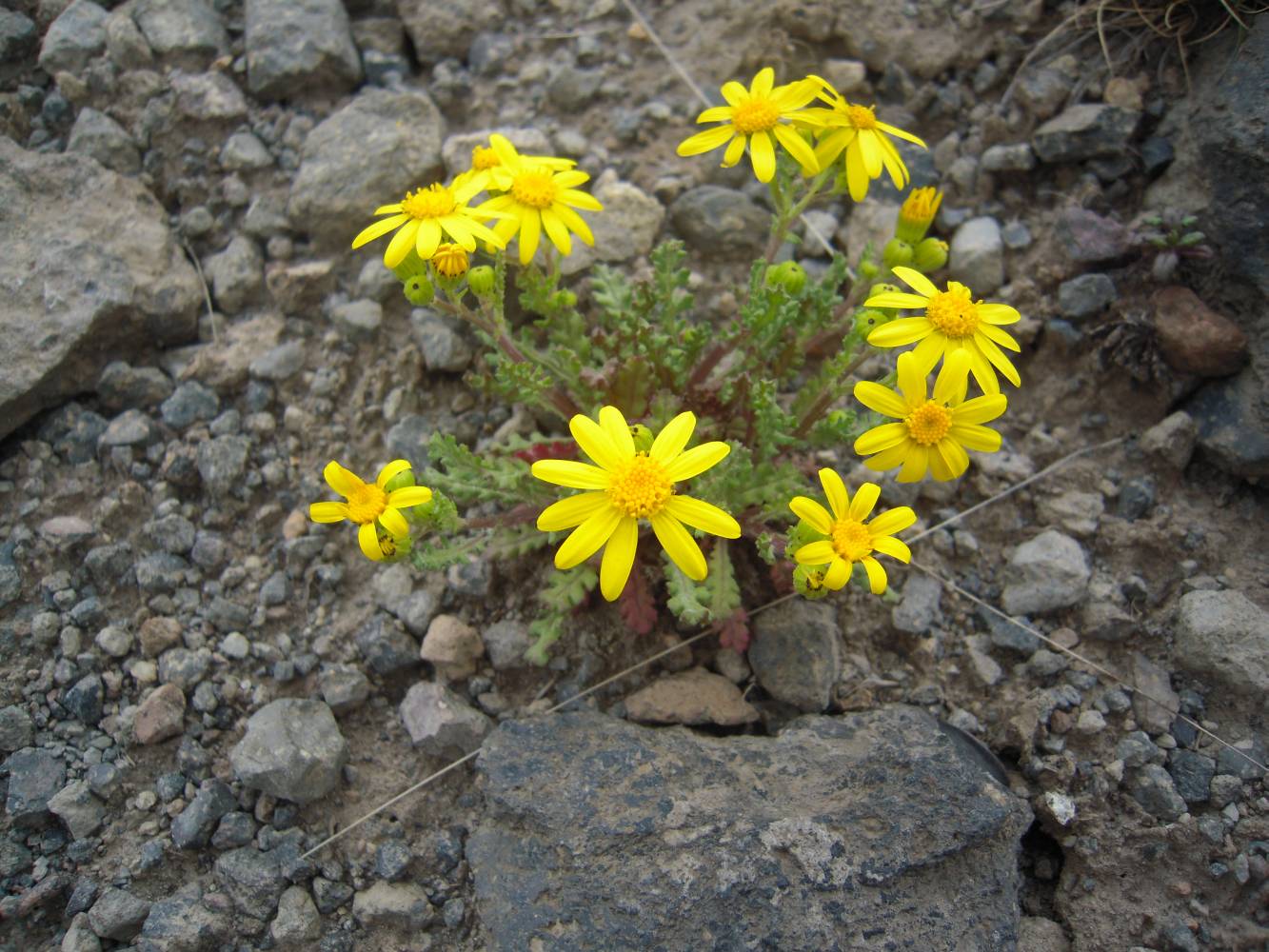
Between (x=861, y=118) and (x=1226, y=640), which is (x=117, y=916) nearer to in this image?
(x=861, y=118)

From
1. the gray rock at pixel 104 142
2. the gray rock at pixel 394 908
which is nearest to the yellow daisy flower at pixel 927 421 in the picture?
the gray rock at pixel 394 908

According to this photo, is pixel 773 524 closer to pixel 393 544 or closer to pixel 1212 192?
pixel 393 544

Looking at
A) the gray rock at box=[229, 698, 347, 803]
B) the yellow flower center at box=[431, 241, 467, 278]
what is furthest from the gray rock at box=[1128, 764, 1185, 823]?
the yellow flower center at box=[431, 241, 467, 278]

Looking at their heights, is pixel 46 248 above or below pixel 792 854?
above

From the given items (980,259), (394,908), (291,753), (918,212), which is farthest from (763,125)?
(394,908)

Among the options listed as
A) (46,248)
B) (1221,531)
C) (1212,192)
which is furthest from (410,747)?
(1212,192)

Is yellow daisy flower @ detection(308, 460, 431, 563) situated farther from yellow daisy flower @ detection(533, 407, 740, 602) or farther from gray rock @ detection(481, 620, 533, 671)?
gray rock @ detection(481, 620, 533, 671)

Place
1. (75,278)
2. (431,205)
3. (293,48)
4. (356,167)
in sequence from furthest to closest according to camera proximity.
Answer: (293,48), (356,167), (75,278), (431,205)
